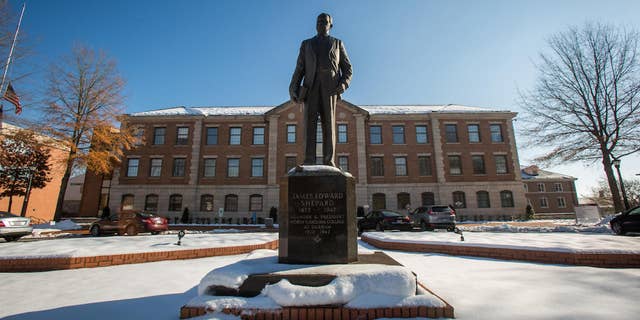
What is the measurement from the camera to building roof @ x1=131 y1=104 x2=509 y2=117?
2945 centimetres

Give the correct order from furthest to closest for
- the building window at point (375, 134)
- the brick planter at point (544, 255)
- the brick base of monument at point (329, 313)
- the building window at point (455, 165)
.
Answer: the building window at point (375, 134) < the building window at point (455, 165) < the brick planter at point (544, 255) < the brick base of monument at point (329, 313)

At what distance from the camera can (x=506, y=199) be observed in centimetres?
2745

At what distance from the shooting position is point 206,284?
11.2 feet

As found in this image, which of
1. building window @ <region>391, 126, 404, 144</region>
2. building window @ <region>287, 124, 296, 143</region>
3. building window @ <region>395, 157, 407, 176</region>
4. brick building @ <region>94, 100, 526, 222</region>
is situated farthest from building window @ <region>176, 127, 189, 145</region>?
building window @ <region>395, 157, 407, 176</region>

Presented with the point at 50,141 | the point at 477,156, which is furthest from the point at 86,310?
the point at 477,156

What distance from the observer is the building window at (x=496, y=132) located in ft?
95.7

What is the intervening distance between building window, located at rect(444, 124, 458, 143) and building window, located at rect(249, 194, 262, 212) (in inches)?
773

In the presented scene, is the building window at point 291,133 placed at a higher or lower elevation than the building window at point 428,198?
higher

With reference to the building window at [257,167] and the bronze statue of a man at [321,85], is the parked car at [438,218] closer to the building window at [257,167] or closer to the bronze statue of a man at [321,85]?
the bronze statue of a man at [321,85]

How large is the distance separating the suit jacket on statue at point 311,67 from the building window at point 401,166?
23663mm

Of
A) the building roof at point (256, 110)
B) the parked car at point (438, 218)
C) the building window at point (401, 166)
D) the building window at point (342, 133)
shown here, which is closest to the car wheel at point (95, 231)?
the building roof at point (256, 110)

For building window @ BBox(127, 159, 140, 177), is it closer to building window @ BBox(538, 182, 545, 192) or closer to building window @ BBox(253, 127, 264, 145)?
building window @ BBox(253, 127, 264, 145)

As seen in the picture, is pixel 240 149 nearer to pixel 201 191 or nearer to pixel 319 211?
pixel 201 191

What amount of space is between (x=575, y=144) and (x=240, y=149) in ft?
90.1
